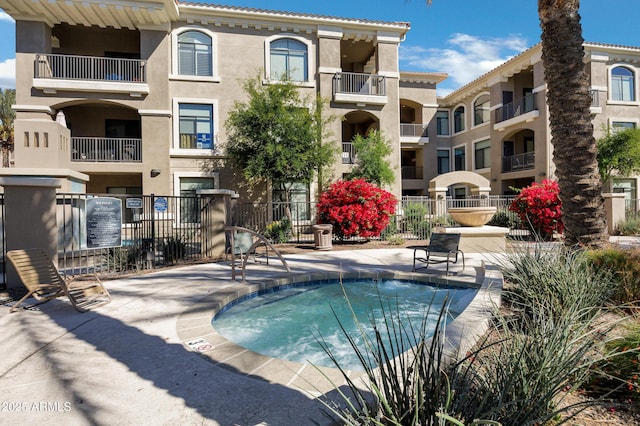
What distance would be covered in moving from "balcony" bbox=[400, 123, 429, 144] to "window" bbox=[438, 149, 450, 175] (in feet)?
15.5

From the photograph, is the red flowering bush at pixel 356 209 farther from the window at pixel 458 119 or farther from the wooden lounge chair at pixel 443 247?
the window at pixel 458 119

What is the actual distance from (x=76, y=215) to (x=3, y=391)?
6.21 meters

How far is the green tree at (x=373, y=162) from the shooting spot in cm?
1802

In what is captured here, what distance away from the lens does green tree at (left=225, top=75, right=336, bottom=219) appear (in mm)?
15930

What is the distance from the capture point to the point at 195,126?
17906 mm

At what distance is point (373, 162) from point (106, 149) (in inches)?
534

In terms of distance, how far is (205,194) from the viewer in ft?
34.1

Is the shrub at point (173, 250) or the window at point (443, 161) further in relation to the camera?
the window at point (443, 161)

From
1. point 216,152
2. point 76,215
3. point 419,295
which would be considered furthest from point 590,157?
point 216,152

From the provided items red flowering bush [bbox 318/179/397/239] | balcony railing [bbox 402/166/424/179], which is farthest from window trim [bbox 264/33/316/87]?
balcony railing [bbox 402/166/424/179]

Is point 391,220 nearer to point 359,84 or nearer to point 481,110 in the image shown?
point 359,84

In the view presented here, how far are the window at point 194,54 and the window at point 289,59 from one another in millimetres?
3181

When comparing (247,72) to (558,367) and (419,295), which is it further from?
(558,367)

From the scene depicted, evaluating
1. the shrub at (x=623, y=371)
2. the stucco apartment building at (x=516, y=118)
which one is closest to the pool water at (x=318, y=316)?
the shrub at (x=623, y=371)
